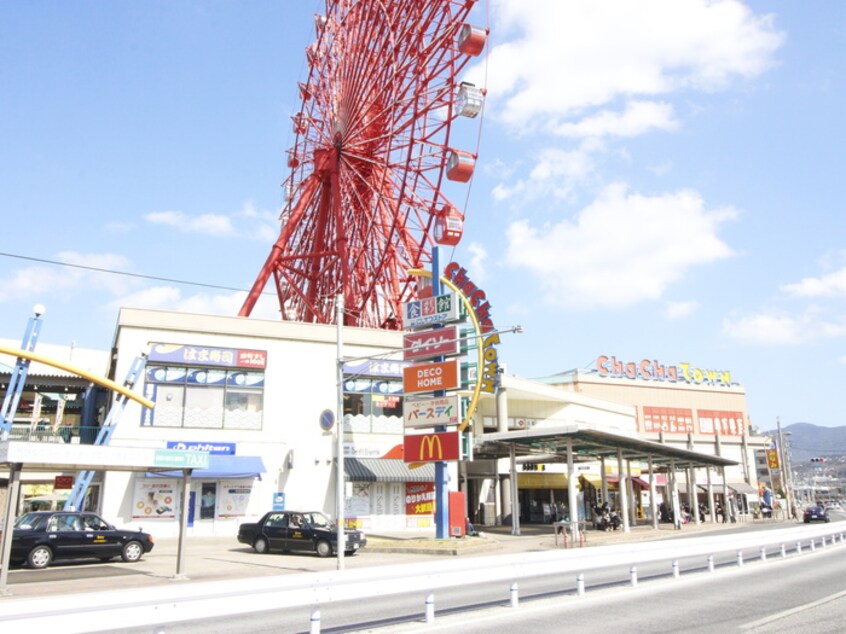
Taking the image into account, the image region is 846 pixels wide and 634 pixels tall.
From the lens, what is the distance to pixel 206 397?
114 ft

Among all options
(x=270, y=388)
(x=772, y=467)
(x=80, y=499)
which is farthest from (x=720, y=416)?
(x=80, y=499)

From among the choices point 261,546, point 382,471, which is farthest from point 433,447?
point 261,546

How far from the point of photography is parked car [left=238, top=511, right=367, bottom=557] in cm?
2575

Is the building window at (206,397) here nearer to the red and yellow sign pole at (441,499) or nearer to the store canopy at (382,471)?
the store canopy at (382,471)

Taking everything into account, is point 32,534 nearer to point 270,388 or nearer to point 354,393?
point 270,388

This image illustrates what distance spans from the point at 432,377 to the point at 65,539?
1506cm

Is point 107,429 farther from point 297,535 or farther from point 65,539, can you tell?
point 297,535

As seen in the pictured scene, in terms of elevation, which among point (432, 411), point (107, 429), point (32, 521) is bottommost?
point (32, 521)

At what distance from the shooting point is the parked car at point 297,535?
25750 mm

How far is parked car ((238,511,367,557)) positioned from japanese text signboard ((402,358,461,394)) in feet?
23.0

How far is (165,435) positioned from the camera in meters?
33.6

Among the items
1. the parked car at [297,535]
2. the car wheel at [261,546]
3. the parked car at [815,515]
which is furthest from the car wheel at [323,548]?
the parked car at [815,515]

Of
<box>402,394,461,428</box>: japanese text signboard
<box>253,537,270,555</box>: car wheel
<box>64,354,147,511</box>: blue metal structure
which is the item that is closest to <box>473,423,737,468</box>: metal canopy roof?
<box>402,394,461,428</box>: japanese text signboard

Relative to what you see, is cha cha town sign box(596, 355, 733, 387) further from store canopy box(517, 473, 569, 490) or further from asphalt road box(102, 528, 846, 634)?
asphalt road box(102, 528, 846, 634)
